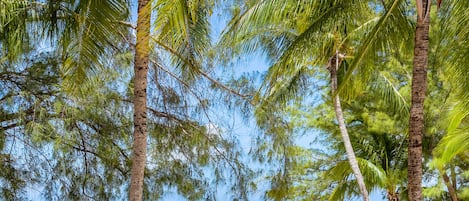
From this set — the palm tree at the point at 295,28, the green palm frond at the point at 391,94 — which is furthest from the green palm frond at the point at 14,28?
the green palm frond at the point at 391,94

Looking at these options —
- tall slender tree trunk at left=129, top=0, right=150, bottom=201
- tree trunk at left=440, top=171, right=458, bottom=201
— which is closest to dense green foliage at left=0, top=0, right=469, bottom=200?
tall slender tree trunk at left=129, top=0, right=150, bottom=201

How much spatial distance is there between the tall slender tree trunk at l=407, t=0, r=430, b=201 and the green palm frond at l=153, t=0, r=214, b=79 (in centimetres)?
143

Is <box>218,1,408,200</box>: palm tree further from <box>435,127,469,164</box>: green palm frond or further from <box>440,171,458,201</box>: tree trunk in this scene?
<box>440,171,458,201</box>: tree trunk

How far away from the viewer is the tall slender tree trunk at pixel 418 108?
3.41 metres

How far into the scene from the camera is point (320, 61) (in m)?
5.75

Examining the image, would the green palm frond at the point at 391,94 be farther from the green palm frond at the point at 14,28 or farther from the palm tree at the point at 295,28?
the green palm frond at the point at 14,28

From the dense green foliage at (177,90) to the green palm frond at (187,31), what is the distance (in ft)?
0.05

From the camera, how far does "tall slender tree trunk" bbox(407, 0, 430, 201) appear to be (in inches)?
134

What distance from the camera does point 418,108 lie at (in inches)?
135

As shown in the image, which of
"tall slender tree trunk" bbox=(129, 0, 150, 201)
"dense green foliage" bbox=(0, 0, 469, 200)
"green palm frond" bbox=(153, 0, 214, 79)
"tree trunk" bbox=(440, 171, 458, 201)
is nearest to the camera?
"green palm frond" bbox=(153, 0, 214, 79)

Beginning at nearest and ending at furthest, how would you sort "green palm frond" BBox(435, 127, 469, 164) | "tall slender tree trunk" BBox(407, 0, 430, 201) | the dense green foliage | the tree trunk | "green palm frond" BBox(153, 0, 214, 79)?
"green palm frond" BBox(153, 0, 214, 79) < "tall slender tree trunk" BBox(407, 0, 430, 201) < the dense green foliage < "green palm frond" BBox(435, 127, 469, 164) < the tree trunk

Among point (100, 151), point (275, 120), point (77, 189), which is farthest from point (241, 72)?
point (77, 189)

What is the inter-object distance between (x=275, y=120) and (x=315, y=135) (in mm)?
4192

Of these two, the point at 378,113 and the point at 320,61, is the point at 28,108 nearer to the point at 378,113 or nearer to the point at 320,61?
the point at 320,61
